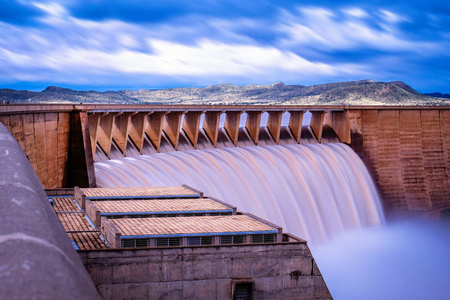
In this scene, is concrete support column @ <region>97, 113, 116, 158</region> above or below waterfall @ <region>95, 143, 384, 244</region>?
above

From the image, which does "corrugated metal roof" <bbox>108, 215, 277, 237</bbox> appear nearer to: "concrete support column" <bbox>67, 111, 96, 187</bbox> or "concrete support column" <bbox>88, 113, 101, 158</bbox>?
"concrete support column" <bbox>67, 111, 96, 187</bbox>

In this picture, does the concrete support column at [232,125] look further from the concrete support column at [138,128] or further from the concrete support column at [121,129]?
the concrete support column at [121,129]

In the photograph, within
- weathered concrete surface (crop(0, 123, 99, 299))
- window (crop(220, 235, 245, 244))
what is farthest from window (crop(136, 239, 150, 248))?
weathered concrete surface (crop(0, 123, 99, 299))

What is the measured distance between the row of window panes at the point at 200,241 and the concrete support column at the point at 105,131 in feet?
57.3

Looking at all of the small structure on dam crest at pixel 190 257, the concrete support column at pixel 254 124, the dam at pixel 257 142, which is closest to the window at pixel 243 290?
the small structure on dam crest at pixel 190 257

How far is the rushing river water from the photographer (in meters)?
27.9

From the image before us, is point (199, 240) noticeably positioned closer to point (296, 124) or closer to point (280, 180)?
point (280, 180)

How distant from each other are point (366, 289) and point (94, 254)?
733 inches

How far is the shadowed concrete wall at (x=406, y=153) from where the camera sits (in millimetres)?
44125

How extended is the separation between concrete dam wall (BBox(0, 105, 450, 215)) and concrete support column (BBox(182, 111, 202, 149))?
0.06m

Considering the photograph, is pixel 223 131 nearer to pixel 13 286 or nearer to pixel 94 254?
pixel 94 254

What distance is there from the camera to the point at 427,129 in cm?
4641

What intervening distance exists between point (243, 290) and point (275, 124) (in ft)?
99.9

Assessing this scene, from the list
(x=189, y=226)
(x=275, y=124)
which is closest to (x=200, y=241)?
(x=189, y=226)
